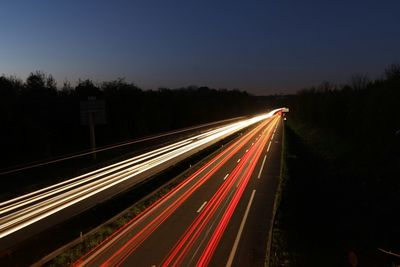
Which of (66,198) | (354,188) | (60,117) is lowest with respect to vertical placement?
(354,188)

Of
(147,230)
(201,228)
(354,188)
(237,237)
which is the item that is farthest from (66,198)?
(354,188)

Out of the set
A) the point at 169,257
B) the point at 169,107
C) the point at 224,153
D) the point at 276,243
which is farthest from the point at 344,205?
the point at 169,107

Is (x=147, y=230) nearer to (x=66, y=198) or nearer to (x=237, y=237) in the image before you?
(x=237, y=237)

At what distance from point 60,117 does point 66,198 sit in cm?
2409

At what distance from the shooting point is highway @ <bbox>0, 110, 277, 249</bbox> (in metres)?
17.4

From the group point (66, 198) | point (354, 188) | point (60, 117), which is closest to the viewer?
point (66, 198)

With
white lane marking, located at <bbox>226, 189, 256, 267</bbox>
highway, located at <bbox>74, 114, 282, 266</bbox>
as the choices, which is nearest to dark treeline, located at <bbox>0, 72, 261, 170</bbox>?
highway, located at <bbox>74, 114, 282, 266</bbox>

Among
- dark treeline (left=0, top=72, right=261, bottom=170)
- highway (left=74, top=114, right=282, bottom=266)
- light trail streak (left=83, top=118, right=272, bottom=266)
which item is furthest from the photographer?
dark treeline (left=0, top=72, right=261, bottom=170)

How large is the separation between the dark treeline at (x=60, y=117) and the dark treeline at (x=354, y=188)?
876 inches

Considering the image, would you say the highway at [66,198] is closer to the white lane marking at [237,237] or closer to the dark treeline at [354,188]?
the white lane marking at [237,237]

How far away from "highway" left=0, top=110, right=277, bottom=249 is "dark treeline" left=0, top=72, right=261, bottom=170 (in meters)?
8.17

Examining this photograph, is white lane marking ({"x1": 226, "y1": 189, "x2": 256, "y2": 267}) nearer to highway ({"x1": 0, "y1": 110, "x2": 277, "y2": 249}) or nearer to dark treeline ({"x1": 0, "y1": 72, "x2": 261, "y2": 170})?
highway ({"x1": 0, "y1": 110, "x2": 277, "y2": 249})

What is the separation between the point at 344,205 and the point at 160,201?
12912mm

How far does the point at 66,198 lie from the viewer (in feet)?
72.2
